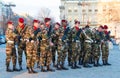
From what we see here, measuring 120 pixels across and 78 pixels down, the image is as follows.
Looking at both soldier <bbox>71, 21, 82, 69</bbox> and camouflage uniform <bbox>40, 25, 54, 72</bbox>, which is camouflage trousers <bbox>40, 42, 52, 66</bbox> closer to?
camouflage uniform <bbox>40, 25, 54, 72</bbox>

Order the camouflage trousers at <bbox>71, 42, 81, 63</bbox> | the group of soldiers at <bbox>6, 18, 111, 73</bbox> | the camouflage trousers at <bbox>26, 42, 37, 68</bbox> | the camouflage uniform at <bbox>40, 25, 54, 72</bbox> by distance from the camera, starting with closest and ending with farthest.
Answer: the camouflage trousers at <bbox>26, 42, 37, 68</bbox> < the group of soldiers at <bbox>6, 18, 111, 73</bbox> < the camouflage uniform at <bbox>40, 25, 54, 72</bbox> < the camouflage trousers at <bbox>71, 42, 81, 63</bbox>

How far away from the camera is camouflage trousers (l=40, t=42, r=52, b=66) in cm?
1514

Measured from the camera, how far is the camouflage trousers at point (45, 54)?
1514 centimetres

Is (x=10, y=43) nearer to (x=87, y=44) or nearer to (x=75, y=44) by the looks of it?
(x=75, y=44)

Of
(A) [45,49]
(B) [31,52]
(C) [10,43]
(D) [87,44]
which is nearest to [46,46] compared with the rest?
(A) [45,49]

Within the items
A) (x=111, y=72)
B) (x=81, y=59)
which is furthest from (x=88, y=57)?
(x=111, y=72)

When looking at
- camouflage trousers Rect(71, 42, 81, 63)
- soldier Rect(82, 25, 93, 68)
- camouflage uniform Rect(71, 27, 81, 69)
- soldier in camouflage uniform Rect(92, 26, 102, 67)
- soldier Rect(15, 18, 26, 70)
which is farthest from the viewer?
soldier in camouflage uniform Rect(92, 26, 102, 67)

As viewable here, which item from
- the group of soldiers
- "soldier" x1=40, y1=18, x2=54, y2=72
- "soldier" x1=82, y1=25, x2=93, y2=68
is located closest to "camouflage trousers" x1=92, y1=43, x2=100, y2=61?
the group of soldiers

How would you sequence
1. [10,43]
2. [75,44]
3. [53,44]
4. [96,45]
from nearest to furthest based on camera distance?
1. [10,43]
2. [53,44]
3. [75,44]
4. [96,45]

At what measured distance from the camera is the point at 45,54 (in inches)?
599

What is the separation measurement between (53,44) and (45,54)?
0.86m

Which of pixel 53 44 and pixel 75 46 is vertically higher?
pixel 53 44

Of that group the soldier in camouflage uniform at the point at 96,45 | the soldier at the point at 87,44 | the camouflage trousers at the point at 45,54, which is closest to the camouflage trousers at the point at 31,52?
the camouflage trousers at the point at 45,54

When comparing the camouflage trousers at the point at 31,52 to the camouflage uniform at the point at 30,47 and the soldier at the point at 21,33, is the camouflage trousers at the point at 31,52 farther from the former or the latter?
the soldier at the point at 21,33
